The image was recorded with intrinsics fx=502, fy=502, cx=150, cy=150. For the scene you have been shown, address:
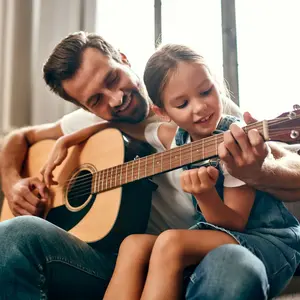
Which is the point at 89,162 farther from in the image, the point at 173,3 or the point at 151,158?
the point at 173,3

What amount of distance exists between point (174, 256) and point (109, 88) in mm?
589

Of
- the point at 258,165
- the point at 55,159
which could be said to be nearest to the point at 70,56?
the point at 55,159


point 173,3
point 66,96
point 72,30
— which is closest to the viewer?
point 66,96

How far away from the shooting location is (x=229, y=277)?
0.78 m

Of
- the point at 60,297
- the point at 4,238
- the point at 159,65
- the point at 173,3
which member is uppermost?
the point at 173,3

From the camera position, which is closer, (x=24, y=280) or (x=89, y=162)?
(x=24, y=280)

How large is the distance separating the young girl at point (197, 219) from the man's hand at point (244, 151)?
0.07ft

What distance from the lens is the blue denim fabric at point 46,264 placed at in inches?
35.6

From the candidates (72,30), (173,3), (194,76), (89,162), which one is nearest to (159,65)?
(194,76)

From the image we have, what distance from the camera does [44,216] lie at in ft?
4.45

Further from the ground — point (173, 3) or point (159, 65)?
point (173, 3)

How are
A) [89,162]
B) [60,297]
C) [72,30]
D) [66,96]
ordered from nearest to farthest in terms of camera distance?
[60,297]
[89,162]
[66,96]
[72,30]

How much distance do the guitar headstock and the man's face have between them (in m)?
0.50

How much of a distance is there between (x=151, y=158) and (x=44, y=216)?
41 cm
